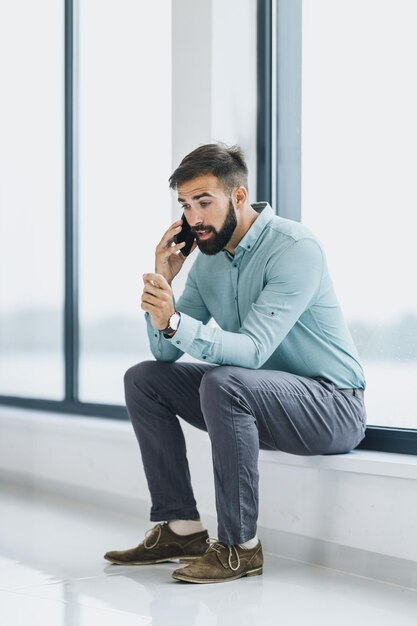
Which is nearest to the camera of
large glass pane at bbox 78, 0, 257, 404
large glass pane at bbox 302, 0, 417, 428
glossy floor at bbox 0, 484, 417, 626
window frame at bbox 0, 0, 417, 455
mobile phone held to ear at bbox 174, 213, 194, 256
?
glossy floor at bbox 0, 484, 417, 626

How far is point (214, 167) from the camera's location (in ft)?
9.02

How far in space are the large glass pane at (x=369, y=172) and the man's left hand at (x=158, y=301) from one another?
0.72 metres

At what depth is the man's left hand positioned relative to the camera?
2.56 m

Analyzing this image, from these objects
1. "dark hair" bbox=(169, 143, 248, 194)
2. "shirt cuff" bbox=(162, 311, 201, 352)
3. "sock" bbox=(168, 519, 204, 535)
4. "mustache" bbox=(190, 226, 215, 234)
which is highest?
"dark hair" bbox=(169, 143, 248, 194)

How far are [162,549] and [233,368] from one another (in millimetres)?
627

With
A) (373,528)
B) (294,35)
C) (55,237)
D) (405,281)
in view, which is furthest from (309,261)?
(55,237)

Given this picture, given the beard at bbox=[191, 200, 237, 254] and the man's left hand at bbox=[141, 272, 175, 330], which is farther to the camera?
the beard at bbox=[191, 200, 237, 254]

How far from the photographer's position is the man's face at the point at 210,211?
2742mm

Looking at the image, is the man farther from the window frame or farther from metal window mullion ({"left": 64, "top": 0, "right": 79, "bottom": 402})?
metal window mullion ({"left": 64, "top": 0, "right": 79, "bottom": 402})

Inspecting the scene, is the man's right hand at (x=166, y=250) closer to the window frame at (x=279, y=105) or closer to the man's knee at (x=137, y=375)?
the man's knee at (x=137, y=375)

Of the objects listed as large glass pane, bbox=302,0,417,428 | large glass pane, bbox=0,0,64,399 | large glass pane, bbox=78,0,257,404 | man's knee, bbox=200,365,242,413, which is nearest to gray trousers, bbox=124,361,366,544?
man's knee, bbox=200,365,242,413

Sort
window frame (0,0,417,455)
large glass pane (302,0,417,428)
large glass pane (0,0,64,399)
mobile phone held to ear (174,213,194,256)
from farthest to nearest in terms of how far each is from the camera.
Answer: large glass pane (0,0,64,399) → window frame (0,0,417,455) → mobile phone held to ear (174,213,194,256) → large glass pane (302,0,417,428)

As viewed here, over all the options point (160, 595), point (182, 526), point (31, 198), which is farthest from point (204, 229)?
point (31, 198)

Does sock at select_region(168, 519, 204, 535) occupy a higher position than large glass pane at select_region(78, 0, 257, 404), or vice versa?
large glass pane at select_region(78, 0, 257, 404)
